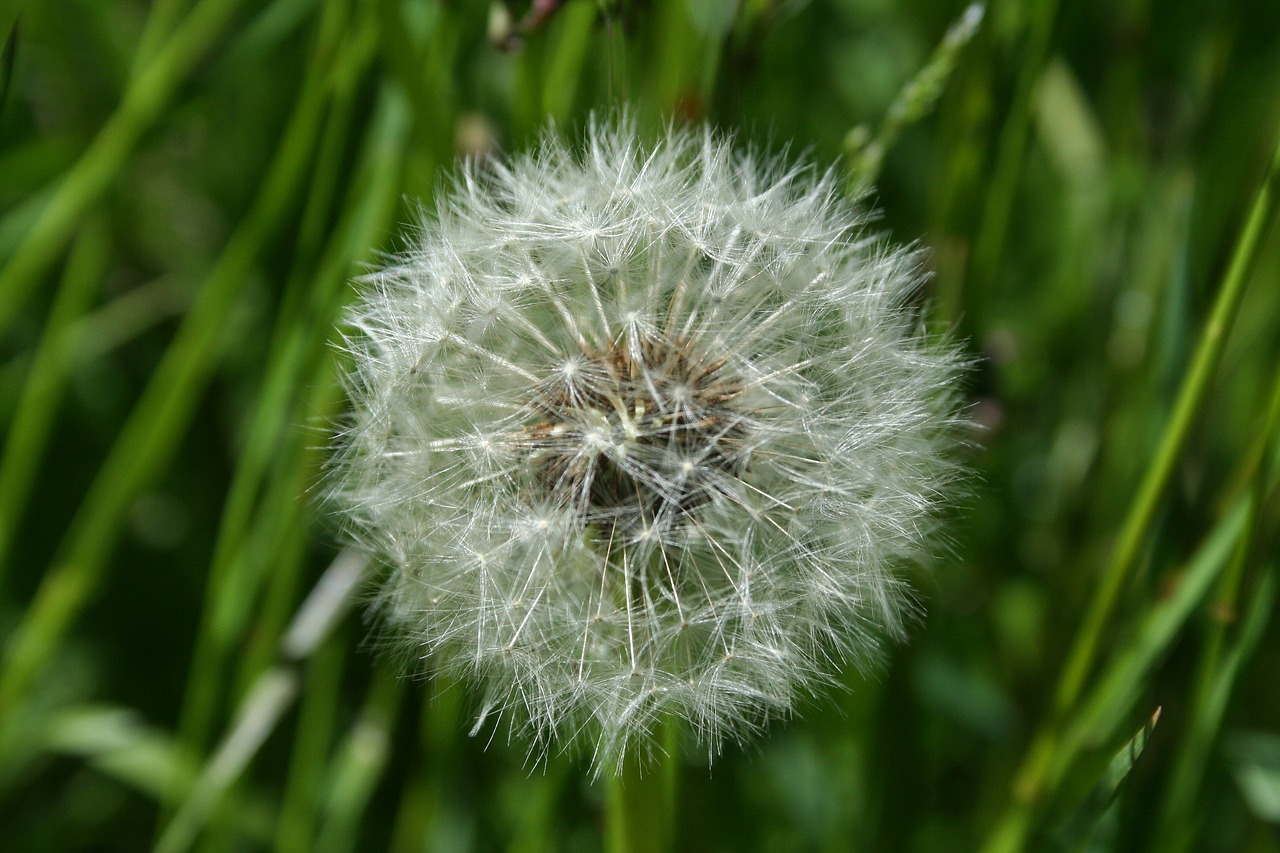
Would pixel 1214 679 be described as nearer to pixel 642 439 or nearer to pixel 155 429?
pixel 642 439

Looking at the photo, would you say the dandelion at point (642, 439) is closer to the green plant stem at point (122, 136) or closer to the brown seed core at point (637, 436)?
the brown seed core at point (637, 436)

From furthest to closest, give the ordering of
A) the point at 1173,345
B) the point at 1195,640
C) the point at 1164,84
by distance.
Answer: the point at 1164,84 < the point at 1195,640 < the point at 1173,345

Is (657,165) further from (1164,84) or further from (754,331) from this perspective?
(1164,84)

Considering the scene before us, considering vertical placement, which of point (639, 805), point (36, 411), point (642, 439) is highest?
point (36, 411)

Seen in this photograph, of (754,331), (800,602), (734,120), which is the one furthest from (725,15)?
(800,602)

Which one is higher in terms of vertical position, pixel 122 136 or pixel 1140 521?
pixel 122 136

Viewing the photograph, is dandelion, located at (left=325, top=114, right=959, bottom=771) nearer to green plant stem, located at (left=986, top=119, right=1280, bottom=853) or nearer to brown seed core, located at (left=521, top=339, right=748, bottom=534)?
brown seed core, located at (left=521, top=339, right=748, bottom=534)

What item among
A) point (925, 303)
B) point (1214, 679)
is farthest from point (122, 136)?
point (1214, 679)
